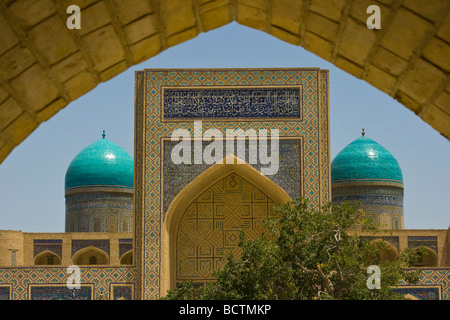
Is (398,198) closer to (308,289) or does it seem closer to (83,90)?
(308,289)

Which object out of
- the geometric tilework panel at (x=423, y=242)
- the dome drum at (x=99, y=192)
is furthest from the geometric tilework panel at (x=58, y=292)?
the geometric tilework panel at (x=423, y=242)

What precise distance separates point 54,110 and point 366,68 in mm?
1143

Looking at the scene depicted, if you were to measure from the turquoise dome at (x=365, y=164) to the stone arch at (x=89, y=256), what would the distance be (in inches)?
271

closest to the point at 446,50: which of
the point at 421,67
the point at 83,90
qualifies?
Result: the point at 421,67

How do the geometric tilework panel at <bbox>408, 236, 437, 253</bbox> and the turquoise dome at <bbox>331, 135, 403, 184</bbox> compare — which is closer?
the geometric tilework panel at <bbox>408, 236, 437, 253</bbox>

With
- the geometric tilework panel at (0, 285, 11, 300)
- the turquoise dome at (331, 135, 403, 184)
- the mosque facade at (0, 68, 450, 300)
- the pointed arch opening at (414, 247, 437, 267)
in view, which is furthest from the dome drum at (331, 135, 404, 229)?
the geometric tilework panel at (0, 285, 11, 300)

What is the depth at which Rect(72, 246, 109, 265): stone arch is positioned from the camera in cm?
1823

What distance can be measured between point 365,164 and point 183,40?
738 inches

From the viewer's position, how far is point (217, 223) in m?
14.0

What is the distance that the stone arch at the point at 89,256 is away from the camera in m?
18.2

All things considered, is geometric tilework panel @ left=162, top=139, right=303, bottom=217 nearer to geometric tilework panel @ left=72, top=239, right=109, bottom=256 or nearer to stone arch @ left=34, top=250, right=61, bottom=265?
geometric tilework panel @ left=72, top=239, right=109, bottom=256

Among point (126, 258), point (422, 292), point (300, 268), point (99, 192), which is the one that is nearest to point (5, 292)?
point (126, 258)

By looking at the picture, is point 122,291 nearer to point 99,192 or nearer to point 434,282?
point 434,282

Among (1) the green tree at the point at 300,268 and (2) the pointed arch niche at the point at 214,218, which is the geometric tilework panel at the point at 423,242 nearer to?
(2) the pointed arch niche at the point at 214,218
